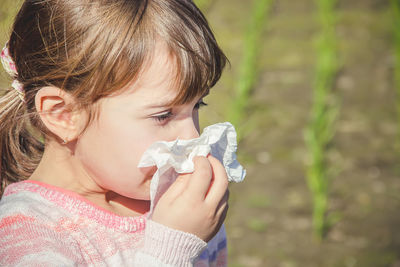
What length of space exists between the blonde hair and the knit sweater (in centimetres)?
29

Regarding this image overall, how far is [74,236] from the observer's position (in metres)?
1.53

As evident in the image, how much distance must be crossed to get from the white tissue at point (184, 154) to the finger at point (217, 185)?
57 millimetres

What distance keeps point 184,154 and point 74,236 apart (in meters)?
0.41

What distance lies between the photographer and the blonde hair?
1.58 metres

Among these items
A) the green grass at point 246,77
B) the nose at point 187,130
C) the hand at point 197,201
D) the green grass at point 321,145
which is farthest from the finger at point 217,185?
the green grass at point 246,77

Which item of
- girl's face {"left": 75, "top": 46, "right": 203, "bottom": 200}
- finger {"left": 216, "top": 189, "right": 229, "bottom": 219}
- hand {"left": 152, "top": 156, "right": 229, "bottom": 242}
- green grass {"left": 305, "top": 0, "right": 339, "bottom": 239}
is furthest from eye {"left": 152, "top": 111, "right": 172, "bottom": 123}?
green grass {"left": 305, "top": 0, "right": 339, "bottom": 239}

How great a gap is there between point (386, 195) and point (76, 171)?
251 cm

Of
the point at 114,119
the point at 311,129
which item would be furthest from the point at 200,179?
the point at 311,129

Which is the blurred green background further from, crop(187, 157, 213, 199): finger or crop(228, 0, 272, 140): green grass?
crop(187, 157, 213, 199): finger

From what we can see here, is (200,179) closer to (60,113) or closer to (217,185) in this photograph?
(217,185)

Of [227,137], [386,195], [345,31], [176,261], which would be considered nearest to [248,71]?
[386,195]

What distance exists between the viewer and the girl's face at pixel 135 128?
1590 millimetres

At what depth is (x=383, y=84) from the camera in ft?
15.7

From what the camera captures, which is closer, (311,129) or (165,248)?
(165,248)
